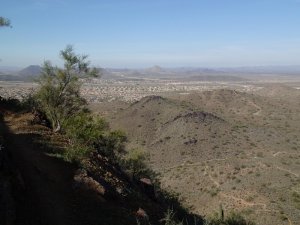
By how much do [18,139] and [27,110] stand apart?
272 inches

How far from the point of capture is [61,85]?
2525cm

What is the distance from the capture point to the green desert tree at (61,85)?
24938 millimetres

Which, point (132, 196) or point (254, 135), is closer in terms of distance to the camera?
point (132, 196)

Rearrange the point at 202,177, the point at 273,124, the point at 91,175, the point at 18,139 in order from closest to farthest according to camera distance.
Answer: the point at 91,175 < the point at 18,139 < the point at 202,177 < the point at 273,124

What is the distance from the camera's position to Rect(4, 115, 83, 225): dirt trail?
12.2m

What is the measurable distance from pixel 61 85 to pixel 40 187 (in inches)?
479

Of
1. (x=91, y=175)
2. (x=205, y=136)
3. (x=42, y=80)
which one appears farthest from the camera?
(x=205, y=136)

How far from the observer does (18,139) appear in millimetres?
19172

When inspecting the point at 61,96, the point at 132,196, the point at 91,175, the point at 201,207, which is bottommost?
the point at 201,207

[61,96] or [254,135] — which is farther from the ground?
[61,96]

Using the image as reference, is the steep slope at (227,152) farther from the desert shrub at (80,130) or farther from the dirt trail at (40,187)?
the dirt trail at (40,187)

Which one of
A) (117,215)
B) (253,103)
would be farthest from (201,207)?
(253,103)

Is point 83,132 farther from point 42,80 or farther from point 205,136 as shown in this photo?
point 205,136

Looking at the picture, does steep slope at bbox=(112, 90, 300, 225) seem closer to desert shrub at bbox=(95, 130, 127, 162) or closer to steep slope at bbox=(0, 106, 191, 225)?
desert shrub at bbox=(95, 130, 127, 162)
